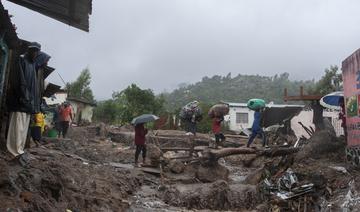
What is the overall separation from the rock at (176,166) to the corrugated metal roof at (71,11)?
233 inches

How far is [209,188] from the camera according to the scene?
1011cm

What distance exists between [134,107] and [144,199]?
26.5m

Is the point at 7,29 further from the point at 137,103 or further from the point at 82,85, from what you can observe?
the point at 82,85

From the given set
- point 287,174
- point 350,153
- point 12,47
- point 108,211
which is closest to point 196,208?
point 287,174

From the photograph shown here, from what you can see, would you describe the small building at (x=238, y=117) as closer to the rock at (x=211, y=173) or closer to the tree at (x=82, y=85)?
the tree at (x=82, y=85)

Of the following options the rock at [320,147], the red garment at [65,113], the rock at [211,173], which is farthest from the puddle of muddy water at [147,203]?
the red garment at [65,113]

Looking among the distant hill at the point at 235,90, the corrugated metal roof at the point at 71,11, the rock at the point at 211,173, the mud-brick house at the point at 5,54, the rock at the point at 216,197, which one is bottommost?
the rock at the point at 216,197

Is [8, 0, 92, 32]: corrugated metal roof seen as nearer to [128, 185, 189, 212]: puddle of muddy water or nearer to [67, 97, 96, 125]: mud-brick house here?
[128, 185, 189, 212]: puddle of muddy water

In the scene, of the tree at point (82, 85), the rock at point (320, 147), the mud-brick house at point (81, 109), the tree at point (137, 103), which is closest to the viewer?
the rock at point (320, 147)

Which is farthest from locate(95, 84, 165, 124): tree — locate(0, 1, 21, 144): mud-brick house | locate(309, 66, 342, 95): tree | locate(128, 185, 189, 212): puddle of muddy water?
locate(0, 1, 21, 144): mud-brick house

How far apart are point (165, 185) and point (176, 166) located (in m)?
1.43

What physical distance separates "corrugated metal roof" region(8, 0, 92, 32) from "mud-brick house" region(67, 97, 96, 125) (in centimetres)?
3134

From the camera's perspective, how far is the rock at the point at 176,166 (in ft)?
39.6

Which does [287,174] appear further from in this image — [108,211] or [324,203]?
[108,211]
